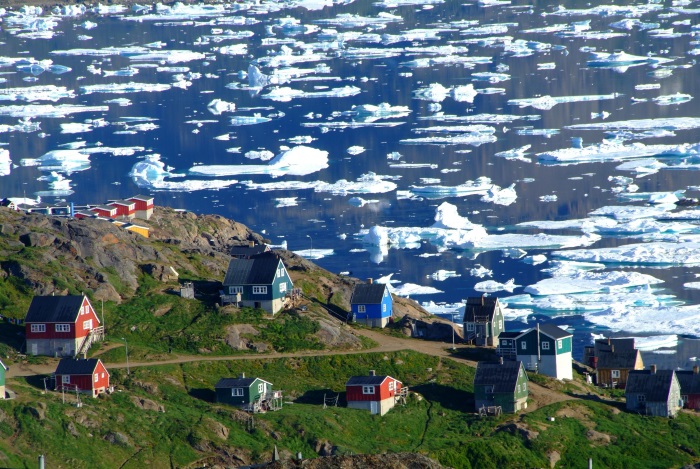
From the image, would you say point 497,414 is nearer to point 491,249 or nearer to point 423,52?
point 491,249

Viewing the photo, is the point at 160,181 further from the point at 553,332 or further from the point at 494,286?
the point at 553,332

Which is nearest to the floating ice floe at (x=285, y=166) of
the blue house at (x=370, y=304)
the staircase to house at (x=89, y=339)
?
the blue house at (x=370, y=304)

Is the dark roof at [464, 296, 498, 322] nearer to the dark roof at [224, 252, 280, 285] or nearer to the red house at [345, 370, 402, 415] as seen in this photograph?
the dark roof at [224, 252, 280, 285]

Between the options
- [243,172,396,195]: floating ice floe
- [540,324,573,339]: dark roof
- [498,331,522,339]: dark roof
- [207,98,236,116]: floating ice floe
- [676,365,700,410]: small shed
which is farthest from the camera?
[207,98,236,116]: floating ice floe

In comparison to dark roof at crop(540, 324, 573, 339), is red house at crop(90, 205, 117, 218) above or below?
above

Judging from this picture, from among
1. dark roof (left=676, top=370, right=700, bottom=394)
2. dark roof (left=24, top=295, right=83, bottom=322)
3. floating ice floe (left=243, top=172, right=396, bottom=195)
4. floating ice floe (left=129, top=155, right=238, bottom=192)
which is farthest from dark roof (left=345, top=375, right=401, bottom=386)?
floating ice floe (left=129, top=155, right=238, bottom=192)

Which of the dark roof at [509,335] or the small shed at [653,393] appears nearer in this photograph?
the small shed at [653,393]

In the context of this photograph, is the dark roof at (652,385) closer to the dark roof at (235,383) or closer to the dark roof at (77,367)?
the dark roof at (235,383)

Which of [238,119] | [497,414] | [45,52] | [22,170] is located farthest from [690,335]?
[45,52]
